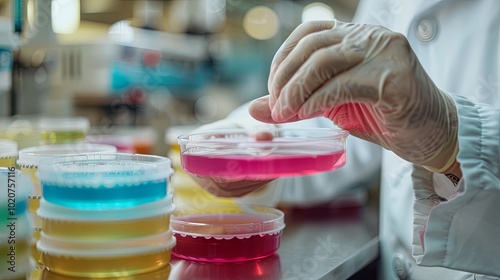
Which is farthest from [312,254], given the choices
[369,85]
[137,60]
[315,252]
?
[137,60]

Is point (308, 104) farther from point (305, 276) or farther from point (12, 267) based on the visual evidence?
point (12, 267)

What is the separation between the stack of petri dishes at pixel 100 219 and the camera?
100 cm

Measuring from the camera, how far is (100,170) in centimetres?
104

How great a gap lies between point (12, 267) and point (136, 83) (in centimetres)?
173

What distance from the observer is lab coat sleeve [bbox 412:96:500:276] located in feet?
3.53

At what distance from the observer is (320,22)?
43.7 inches

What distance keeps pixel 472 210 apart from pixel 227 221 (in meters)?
0.48

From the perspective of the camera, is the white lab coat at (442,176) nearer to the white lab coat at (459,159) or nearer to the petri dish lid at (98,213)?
the white lab coat at (459,159)

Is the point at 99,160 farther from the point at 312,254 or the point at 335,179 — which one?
the point at 335,179

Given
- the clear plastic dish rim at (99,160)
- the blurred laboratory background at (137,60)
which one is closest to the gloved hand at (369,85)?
the clear plastic dish rim at (99,160)

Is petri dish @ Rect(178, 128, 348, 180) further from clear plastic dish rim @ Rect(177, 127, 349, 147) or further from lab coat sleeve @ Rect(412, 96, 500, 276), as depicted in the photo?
lab coat sleeve @ Rect(412, 96, 500, 276)

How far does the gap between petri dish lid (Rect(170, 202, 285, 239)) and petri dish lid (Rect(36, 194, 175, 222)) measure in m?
0.12

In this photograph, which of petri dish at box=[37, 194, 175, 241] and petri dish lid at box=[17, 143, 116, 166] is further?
petri dish lid at box=[17, 143, 116, 166]

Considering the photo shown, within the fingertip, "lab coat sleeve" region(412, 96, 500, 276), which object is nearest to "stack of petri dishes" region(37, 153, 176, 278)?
the fingertip
